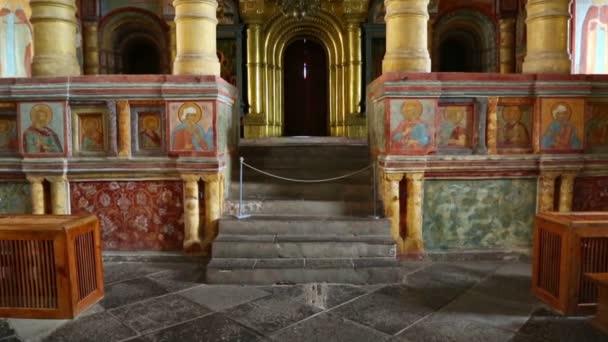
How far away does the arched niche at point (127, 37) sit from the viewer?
35.9 feet

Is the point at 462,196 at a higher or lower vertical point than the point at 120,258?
higher

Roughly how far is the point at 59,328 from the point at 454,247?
13.4ft

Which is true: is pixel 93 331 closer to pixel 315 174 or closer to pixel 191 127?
pixel 191 127

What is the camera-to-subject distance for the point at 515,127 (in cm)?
543

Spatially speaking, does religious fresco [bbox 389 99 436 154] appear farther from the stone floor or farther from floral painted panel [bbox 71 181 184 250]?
floral painted panel [bbox 71 181 184 250]

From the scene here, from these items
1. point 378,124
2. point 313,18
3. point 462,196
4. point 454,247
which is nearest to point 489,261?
point 454,247

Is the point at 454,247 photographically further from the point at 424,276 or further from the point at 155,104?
the point at 155,104

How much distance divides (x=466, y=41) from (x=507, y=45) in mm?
1381

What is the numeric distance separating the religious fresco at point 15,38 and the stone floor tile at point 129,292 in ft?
26.4

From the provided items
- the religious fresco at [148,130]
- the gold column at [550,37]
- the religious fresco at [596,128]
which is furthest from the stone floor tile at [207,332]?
the gold column at [550,37]

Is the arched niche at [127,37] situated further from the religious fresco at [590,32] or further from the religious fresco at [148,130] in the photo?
the religious fresco at [590,32]

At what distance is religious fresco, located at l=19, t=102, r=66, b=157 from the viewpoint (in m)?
5.21

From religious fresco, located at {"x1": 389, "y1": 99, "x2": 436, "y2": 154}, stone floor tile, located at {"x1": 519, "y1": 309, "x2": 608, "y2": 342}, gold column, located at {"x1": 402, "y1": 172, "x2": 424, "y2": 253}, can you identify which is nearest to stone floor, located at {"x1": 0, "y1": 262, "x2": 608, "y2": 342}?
stone floor tile, located at {"x1": 519, "y1": 309, "x2": 608, "y2": 342}

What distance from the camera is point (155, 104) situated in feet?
17.4
